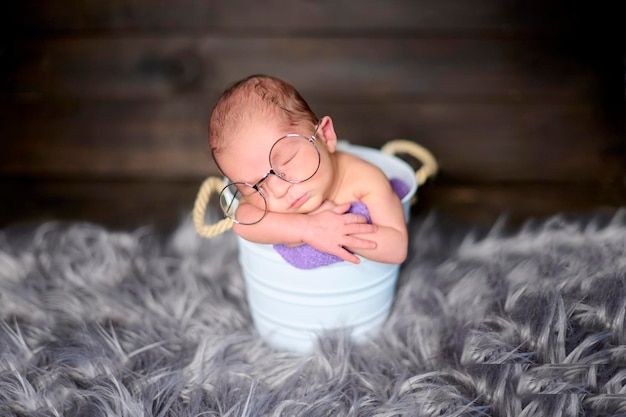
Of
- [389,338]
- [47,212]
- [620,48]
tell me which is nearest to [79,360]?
[389,338]

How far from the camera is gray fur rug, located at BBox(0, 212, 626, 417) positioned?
2.99 ft

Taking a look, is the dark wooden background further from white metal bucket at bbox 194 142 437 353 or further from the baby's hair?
the baby's hair

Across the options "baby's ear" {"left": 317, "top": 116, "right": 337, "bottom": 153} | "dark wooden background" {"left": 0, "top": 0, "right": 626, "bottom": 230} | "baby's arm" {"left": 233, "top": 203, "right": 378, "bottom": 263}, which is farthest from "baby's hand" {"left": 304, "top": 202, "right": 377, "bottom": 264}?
"dark wooden background" {"left": 0, "top": 0, "right": 626, "bottom": 230}

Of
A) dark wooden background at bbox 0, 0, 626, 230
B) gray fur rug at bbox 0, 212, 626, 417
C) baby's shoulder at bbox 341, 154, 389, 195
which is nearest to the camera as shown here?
gray fur rug at bbox 0, 212, 626, 417

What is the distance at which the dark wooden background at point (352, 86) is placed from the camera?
1613mm

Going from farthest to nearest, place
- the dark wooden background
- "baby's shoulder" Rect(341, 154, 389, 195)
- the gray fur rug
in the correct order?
1. the dark wooden background
2. "baby's shoulder" Rect(341, 154, 389, 195)
3. the gray fur rug

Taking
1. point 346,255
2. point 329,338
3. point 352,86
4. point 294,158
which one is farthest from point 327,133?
point 352,86

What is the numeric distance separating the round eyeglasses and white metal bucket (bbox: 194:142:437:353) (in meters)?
0.08

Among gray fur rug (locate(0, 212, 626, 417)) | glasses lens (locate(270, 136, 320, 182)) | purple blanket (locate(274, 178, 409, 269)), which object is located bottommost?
gray fur rug (locate(0, 212, 626, 417))

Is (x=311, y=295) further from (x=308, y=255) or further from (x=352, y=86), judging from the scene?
(x=352, y=86)

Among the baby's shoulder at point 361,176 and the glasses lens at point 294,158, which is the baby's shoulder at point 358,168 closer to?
the baby's shoulder at point 361,176

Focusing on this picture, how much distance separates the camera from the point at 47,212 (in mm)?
1683

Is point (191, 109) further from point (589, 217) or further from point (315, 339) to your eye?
point (589, 217)

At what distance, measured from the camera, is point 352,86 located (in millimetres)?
1658
